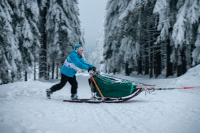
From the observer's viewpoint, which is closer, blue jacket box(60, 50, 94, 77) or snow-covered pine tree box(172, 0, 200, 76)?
blue jacket box(60, 50, 94, 77)

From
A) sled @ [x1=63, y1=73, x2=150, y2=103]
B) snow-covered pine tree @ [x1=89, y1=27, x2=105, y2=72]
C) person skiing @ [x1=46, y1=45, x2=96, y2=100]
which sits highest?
snow-covered pine tree @ [x1=89, y1=27, x2=105, y2=72]

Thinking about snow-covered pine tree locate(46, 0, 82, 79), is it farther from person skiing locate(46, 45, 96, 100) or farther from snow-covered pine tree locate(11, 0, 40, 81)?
person skiing locate(46, 45, 96, 100)

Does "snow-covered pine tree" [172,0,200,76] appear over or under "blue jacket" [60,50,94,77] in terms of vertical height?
over

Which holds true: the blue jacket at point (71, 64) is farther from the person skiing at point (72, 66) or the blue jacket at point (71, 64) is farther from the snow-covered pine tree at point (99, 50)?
the snow-covered pine tree at point (99, 50)

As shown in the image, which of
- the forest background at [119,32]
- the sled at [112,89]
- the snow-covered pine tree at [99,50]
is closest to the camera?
the sled at [112,89]

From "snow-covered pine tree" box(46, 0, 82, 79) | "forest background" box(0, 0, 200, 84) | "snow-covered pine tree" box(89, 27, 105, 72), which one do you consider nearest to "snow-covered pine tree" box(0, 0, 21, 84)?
"forest background" box(0, 0, 200, 84)

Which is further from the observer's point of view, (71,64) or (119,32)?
(119,32)

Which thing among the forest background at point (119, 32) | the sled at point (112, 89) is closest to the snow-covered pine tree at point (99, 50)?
the forest background at point (119, 32)

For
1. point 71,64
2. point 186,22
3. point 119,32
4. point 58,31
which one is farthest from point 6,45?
point 186,22

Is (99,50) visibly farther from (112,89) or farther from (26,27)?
(112,89)

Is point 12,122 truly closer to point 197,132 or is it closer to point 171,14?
point 197,132

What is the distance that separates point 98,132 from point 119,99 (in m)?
2.39

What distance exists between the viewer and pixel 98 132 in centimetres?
231

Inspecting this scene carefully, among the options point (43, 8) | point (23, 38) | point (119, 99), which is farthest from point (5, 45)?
point (119, 99)
